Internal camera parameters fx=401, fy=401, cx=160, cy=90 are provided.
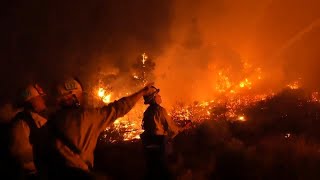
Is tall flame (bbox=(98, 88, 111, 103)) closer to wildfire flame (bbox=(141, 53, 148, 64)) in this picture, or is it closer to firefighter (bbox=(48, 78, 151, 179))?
wildfire flame (bbox=(141, 53, 148, 64))

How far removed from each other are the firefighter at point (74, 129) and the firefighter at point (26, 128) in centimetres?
125

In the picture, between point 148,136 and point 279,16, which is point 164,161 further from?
point 279,16

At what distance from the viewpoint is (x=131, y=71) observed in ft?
114

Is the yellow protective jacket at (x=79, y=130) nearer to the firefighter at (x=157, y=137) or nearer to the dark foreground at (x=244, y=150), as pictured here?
the dark foreground at (x=244, y=150)

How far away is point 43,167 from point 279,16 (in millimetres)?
29255

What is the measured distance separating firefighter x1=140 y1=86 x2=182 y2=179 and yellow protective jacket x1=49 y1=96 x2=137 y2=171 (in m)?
2.74

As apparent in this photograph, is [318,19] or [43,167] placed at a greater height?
[318,19]

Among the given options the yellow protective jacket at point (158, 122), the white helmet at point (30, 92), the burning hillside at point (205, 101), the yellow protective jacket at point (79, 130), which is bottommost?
the yellow protective jacket at point (79, 130)

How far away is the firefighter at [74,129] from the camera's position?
4086 mm

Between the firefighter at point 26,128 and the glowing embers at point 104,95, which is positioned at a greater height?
the glowing embers at point 104,95

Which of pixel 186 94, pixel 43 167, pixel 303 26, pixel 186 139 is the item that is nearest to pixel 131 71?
pixel 186 94

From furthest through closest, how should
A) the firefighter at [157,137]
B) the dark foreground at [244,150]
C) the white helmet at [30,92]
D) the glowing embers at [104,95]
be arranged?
the glowing embers at [104,95] → the dark foreground at [244,150] → the firefighter at [157,137] → the white helmet at [30,92]

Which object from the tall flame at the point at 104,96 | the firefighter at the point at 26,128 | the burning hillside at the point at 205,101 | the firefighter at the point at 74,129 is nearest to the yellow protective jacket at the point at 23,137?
the firefighter at the point at 26,128

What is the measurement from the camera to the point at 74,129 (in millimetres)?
4074
